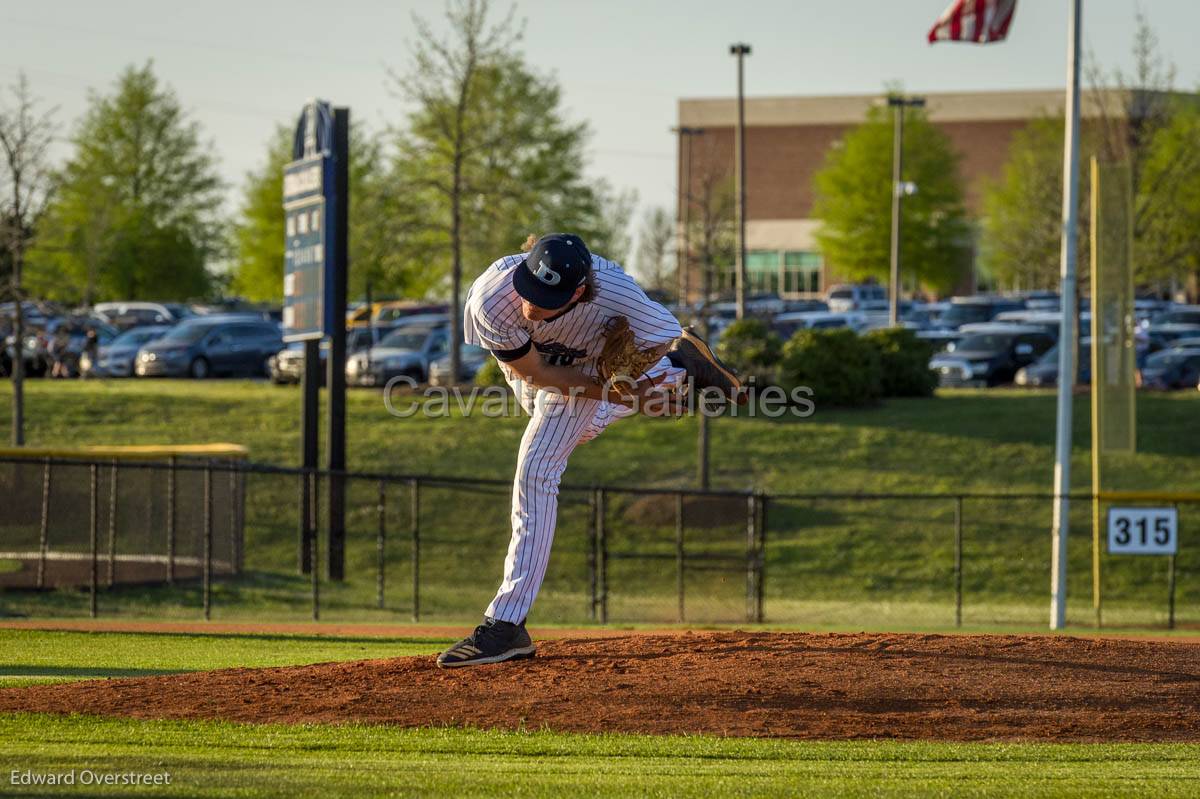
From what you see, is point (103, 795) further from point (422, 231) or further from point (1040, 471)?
point (422, 231)

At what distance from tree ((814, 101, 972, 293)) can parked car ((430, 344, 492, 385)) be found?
26.1m

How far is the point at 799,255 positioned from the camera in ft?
284

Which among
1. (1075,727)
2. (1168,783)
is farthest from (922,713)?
(1168,783)

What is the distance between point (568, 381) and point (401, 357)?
28196 millimetres

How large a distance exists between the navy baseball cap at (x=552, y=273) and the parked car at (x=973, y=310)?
1763 inches

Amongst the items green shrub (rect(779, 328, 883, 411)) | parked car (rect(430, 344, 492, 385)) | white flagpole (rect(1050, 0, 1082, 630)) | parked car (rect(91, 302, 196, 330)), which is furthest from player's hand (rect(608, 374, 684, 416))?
parked car (rect(91, 302, 196, 330))

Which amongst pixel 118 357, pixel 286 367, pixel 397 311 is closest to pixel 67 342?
pixel 118 357

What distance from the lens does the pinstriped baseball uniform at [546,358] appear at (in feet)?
24.2

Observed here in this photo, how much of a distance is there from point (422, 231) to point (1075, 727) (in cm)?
2936

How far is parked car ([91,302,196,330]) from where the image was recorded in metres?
49.8

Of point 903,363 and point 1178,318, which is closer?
point 903,363

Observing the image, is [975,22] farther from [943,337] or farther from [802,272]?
[802,272]

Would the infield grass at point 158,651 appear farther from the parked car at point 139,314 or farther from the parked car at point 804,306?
the parked car at point 804,306

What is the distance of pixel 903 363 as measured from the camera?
31.8 metres
